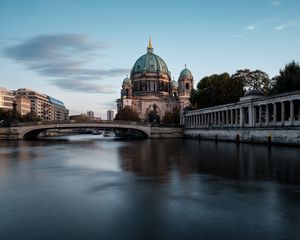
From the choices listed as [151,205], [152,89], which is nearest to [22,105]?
[152,89]

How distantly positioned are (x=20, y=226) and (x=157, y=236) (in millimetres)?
4381

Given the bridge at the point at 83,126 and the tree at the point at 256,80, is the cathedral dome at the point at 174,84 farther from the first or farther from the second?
the tree at the point at 256,80

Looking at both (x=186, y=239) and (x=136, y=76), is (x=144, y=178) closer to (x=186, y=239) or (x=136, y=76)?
(x=186, y=239)

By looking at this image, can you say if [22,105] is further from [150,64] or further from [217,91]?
[217,91]

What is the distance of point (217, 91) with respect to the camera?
8644cm

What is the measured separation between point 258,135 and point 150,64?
431 ft

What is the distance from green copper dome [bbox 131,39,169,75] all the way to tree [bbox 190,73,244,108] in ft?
286

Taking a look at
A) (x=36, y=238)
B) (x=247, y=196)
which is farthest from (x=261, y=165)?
(x=36, y=238)

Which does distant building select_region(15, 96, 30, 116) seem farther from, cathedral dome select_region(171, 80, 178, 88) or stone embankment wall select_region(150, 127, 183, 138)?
stone embankment wall select_region(150, 127, 183, 138)

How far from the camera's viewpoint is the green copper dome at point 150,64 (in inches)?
7187

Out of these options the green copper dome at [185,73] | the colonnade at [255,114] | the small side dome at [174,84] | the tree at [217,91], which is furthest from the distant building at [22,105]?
the colonnade at [255,114]

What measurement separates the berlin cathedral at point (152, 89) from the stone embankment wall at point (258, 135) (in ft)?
309

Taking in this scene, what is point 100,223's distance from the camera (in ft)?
38.4

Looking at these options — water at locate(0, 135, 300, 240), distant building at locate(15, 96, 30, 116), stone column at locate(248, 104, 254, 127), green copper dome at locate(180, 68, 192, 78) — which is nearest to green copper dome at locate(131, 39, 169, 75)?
green copper dome at locate(180, 68, 192, 78)
